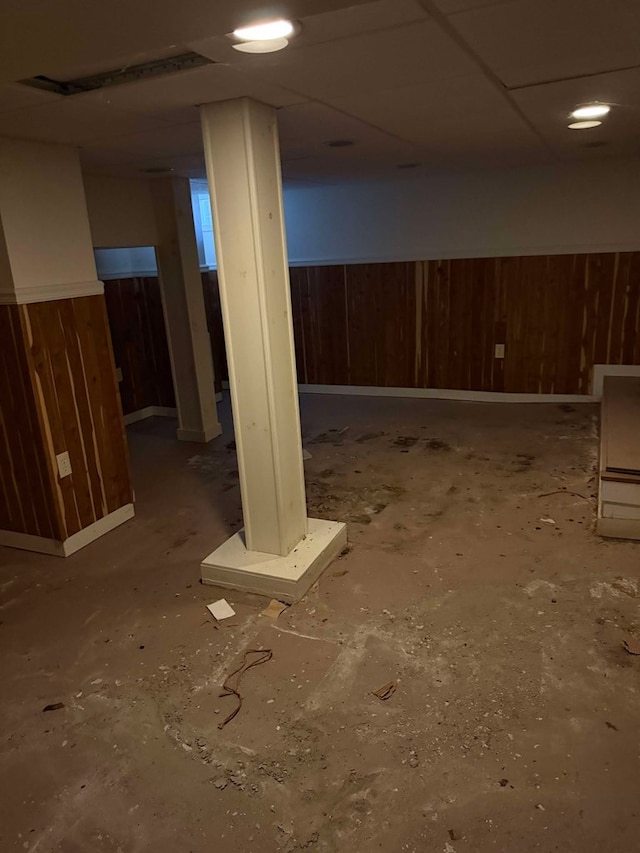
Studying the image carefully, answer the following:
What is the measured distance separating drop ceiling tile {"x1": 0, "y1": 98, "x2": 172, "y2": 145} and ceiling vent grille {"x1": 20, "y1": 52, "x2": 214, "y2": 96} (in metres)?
0.11

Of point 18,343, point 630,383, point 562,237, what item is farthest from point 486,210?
point 18,343

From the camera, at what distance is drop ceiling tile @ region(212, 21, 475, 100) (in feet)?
5.98

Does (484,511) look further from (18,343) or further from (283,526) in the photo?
(18,343)

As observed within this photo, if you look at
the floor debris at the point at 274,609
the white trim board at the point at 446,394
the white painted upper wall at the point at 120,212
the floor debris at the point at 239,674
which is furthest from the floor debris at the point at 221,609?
the white trim board at the point at 446,394

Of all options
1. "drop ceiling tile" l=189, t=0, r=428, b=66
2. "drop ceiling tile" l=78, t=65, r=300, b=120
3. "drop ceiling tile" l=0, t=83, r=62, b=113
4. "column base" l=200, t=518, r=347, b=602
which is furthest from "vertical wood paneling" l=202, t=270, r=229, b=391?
"drop ceiling tile" l=189, t=0, r=428, b=66

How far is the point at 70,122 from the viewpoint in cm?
266

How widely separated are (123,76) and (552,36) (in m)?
1.39

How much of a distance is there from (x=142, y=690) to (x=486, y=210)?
5.11m

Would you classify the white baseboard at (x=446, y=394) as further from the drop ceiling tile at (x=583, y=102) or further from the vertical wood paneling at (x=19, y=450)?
the vertical wood paneling at (x=19, y=450)

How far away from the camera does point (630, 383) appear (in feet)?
17.6

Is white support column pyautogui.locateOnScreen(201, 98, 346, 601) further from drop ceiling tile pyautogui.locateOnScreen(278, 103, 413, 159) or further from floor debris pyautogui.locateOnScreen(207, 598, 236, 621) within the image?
drop ceiling tile pyautogui.locateOnScreen(278, 103, 413, 159)

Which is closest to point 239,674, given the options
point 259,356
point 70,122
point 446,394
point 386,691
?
point 386,691

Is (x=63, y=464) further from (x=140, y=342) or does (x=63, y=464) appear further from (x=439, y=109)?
(x=140, y=342)

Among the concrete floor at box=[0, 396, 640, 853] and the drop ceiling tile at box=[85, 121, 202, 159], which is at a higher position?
the drop ceiling tile at box=[85, 121, 202, 159]
